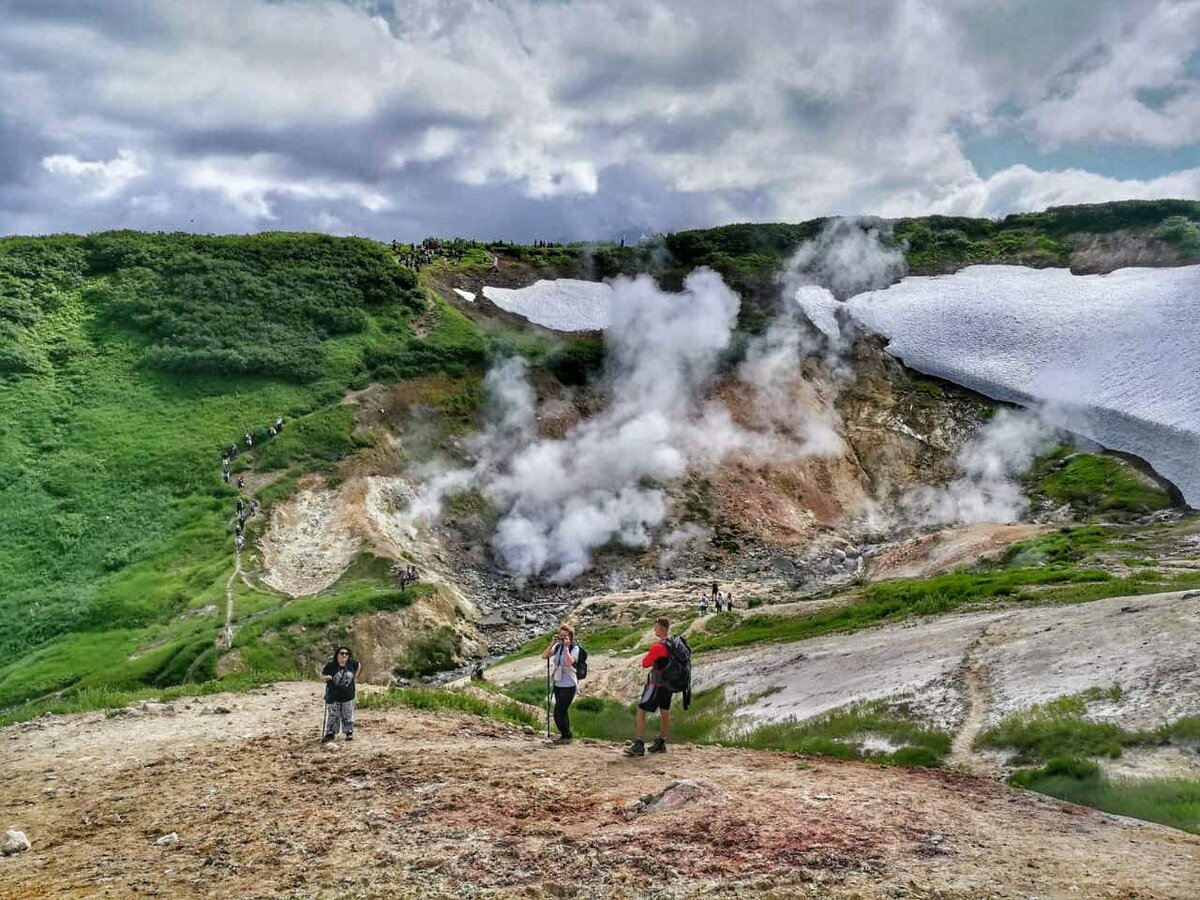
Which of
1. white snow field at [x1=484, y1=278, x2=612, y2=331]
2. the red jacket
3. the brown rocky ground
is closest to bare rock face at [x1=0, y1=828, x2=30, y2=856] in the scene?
the brown rocky ground

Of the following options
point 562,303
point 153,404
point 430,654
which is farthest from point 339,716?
point 562,303

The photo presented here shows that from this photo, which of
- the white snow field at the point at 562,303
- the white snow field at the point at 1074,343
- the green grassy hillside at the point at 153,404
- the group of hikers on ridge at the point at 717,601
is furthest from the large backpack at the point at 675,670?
the white snow field at the point at 562,303

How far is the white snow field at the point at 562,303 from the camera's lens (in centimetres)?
7438

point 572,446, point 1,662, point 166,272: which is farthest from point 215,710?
point 166,272

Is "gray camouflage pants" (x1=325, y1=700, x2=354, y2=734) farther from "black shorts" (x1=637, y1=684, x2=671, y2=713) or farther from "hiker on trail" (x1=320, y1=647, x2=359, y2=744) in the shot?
"black shorts" (x1=637, y1=684, x2=671, y2=713)

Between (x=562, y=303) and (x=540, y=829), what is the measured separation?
69.3m

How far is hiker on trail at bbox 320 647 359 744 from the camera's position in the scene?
16812 millimetres

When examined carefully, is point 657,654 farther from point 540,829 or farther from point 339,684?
point 339,684

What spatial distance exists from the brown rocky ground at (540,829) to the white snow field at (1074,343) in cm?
4622

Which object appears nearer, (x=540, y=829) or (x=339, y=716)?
(x=540, y=829)

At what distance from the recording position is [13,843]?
1205cm

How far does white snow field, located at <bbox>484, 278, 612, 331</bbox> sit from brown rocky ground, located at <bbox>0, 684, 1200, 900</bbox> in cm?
6038

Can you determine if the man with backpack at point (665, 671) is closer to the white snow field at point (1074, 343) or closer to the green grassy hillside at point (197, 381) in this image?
the green grassy hillside at point (197, 381)

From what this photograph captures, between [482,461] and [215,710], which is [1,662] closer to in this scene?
[215,710]
